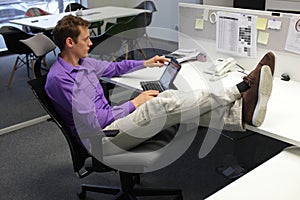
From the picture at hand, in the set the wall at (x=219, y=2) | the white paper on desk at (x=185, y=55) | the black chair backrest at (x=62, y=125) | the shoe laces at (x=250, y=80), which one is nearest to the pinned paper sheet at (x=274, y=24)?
the white paper on desk at (x=185, y=55)

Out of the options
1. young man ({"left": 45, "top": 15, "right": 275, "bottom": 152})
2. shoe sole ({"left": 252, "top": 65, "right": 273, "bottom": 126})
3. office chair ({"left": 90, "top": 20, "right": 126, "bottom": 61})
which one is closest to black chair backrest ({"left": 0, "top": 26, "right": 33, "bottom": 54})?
office chair ({"left": 90, "top": 20, "right": 126, "bottom": 61})

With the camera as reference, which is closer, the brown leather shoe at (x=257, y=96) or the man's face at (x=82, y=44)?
the brown leather shoe at (x=257, y=96)

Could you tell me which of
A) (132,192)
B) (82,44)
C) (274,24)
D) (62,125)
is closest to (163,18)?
(274,24)

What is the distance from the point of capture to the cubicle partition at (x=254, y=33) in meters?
2.25

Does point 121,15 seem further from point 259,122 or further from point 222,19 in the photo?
point 259,122

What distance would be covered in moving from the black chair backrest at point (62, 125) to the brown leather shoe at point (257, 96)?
895 millimetres

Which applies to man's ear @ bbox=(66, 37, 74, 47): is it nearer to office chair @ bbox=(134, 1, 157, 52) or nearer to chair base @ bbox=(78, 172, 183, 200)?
chair base @ bbox=(78, 172, 183, 200)

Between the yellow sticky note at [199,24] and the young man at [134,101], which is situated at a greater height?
the yellow sticky note at [199,24]

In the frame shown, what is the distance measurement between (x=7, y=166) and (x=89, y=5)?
1.74 metres

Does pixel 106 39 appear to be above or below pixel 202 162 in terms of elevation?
above

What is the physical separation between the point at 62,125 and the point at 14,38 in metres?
1.63

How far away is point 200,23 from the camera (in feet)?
9.10

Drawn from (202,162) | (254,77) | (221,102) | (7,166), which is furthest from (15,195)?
(254,77)

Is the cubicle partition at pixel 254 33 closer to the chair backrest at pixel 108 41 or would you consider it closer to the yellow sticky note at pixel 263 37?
the yellow sticky note at pixel 263 37
